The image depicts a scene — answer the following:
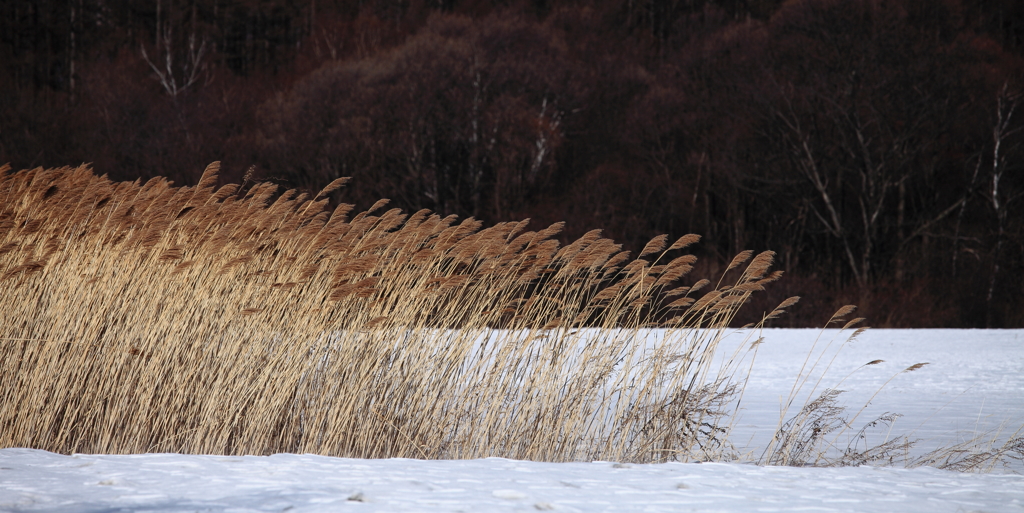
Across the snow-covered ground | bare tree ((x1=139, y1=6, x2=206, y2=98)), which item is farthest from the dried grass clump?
bare tree ((x1=139, y1=6, x2=206, y2=98))

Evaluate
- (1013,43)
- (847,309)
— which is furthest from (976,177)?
(847,309)

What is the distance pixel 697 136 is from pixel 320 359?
15353mm

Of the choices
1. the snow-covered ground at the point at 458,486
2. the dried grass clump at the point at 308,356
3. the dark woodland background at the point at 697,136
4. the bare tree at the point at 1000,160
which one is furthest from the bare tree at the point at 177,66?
the snow-covered ground at the point at 458,486

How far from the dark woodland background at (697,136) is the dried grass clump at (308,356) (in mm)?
9319

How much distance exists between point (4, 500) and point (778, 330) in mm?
7972

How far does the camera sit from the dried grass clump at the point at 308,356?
3.65 meters

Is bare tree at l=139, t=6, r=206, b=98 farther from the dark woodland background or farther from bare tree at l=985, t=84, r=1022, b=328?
bare tree at l=985, t=84, r=1022, b=328

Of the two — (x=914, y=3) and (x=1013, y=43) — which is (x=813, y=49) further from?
(x=1013, y=43)

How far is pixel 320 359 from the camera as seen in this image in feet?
12.7

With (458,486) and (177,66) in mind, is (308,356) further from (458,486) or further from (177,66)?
(177,66)

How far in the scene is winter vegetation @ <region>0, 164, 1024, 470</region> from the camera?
144 inches

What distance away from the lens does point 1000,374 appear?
674 cm

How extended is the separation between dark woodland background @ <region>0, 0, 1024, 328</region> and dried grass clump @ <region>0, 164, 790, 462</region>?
30.6 feet

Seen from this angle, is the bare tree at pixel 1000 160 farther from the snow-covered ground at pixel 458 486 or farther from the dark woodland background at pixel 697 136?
the snow-covered ground at pixel 458 486
